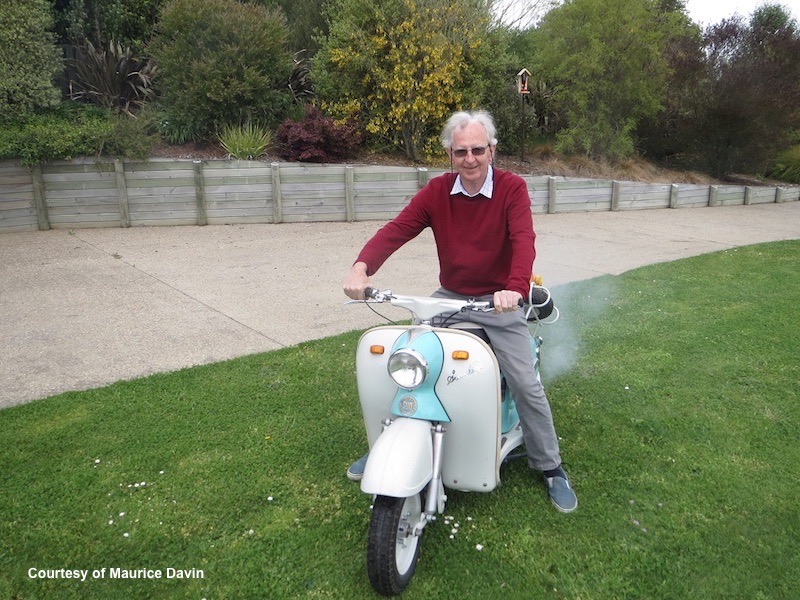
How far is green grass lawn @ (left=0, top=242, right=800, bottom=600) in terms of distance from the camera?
2305mm

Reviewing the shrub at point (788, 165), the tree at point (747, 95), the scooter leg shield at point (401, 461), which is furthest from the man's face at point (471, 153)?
the shrub at point (788, 165)

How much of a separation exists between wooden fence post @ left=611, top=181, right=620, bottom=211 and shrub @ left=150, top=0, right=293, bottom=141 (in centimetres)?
615

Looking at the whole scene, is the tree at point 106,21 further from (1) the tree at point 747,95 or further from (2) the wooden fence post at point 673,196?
(1) the tree at point 747,95

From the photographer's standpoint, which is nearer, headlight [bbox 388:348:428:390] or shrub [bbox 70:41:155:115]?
headlight [bbox 388:348:428:390]

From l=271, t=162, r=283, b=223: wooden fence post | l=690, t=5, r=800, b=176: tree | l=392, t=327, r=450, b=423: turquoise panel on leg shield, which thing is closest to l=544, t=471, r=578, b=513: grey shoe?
l=392, t=327, r=450, b=423: turquoise panel on leg shield

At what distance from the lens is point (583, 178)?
39.5 feet

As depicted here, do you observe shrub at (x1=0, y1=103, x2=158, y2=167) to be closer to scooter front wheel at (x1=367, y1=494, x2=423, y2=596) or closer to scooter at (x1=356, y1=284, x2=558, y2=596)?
scooter at (x1=356, y1=284, x2=558, y2=596)

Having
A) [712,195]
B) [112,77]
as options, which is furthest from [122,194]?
[712,195]

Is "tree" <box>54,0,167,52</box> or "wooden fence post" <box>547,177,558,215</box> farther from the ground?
"tree" <box>54,0,167,52</box>

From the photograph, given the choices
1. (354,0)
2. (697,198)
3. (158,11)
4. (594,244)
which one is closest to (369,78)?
(354,0)

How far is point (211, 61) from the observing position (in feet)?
32.3

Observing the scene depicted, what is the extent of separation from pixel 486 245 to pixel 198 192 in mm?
7113

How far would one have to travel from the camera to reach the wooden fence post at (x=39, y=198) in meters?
8.25

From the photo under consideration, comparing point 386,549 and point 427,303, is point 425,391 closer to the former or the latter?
point 427,303
